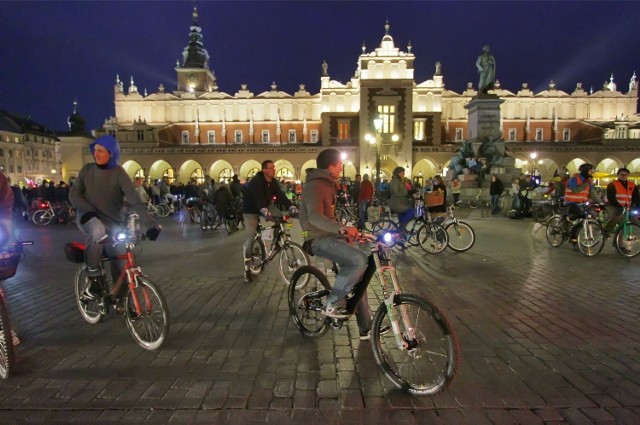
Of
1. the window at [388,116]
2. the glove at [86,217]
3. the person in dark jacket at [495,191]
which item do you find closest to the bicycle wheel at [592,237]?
the glove at [86,217]

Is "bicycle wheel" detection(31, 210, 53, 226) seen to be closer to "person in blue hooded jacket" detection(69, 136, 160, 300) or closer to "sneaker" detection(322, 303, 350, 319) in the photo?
"person in blue hooded jacket" detection(69, 136, 160, 300)

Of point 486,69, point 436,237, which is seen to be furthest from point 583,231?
point 486,69

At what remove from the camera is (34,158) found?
73188mm

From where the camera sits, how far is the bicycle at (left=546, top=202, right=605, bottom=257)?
27.6 ft

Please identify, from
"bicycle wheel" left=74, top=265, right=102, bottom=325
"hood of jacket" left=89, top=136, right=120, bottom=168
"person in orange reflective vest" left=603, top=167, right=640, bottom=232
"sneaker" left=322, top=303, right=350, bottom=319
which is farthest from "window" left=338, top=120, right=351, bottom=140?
"sneaker" left=322, top=303, right=350, bottom=319

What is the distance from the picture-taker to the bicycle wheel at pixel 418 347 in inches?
119

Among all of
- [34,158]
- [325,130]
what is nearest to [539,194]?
[325,130]

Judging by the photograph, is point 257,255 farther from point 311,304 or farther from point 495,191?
point 495,191

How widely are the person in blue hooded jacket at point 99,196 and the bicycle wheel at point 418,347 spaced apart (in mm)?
2734

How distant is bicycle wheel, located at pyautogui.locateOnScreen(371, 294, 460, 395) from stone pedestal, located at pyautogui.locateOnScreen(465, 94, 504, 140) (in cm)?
1912

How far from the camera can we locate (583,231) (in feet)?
28.2

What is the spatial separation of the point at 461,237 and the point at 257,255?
4751 millimetres

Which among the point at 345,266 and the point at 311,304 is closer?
the point at 345,266

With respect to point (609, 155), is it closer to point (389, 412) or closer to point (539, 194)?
point (539, 194)
